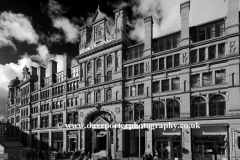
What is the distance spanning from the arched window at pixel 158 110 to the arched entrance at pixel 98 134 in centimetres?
945

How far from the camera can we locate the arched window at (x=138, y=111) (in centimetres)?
3631

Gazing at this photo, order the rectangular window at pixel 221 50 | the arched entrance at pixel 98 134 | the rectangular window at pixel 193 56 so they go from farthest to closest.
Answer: the arched entrance at pixel 98 134 → the rectangular window at pixel 193 56 → the rectangular window at pixel 221 50

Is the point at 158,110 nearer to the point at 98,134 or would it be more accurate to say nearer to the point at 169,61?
the point at 169,61

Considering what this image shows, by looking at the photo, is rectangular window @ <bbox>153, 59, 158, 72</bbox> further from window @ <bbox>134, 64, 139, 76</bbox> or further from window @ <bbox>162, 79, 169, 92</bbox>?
window @ <bbox>134, 64, 139, 76</bbox>

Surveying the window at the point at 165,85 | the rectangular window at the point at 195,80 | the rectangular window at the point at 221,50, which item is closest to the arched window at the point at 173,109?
the window at the point at 165,85

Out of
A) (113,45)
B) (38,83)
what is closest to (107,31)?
(113,45)

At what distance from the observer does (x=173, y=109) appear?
32812 millimetres

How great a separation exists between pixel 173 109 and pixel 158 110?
8.83 ft

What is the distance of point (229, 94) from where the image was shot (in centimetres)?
2775

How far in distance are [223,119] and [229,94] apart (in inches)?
139

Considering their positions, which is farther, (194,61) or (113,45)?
(113,45)

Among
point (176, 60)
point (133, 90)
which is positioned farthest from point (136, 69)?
point (176, 60)

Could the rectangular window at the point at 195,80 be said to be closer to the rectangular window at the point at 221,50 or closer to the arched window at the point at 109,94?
the rectangular window at the point at 221,50

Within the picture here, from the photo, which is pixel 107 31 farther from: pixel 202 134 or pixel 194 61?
pixel 202 134
